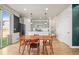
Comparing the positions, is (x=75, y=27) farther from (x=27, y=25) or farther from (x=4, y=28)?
(x=4, y=28)

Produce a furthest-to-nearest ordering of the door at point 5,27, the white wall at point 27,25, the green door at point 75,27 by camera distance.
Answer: the white wall at point 27,25 < the door at point 5,27 < the green door at point 75,27

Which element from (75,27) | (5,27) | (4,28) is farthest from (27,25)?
(75,27)

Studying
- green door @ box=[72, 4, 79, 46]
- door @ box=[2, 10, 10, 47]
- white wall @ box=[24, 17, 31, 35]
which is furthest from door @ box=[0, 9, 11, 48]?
green door @ box=[72, 4, 79, 46]

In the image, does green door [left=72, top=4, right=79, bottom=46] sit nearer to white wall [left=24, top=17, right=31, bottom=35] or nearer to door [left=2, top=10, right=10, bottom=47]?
white wall [left=24, top=17, right=31, bottom=35]

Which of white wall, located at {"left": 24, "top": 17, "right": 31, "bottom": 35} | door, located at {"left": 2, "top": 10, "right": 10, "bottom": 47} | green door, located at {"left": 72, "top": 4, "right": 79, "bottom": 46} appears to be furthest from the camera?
white wall, located at {"left": 24, "top": 17, "right": 31, "bottom": 35}

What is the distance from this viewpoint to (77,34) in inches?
235

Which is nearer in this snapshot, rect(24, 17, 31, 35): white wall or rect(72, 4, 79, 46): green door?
rect(72, 4, 79, 46): green door

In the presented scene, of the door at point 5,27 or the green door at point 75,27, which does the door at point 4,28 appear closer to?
the door at point 5,27

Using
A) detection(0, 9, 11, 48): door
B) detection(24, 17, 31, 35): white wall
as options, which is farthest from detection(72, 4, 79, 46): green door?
detection(0, 9, 11, 48): door

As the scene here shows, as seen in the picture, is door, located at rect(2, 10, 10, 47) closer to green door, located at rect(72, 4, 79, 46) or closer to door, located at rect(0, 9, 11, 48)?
door, located at rect(0, 9, 11, 48)

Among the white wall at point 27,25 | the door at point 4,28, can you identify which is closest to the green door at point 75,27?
the white wall at point 27,25

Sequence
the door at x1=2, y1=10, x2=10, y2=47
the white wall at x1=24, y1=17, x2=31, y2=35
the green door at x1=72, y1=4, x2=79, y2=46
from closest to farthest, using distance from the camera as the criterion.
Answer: the green door at x1=72, y1=4, x2=79, y2=46
the door at x1=2, y1=10, x2=10, y2=47
the white wall at x1=24, y1=17, x2=31, y2=35
